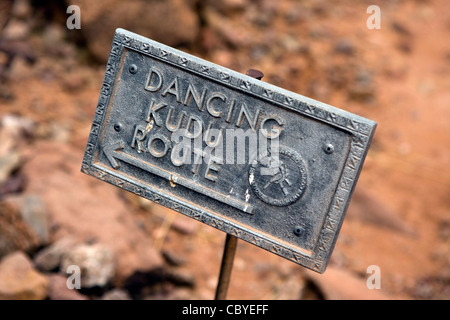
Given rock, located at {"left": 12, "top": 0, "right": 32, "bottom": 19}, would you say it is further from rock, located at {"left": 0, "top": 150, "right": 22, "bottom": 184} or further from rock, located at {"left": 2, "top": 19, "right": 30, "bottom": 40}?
rock, located at {"left": 0, "top": 150, "right": 22, "bottom": 184}

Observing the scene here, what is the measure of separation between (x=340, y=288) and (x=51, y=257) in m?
1.80

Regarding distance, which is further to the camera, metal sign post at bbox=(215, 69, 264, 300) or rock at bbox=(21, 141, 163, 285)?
rock at bbox=(21, 141, 163, 285)

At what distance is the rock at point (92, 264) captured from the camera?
3055mm

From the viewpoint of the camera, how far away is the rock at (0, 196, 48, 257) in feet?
10.4

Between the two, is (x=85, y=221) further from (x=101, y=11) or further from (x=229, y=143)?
(x=101, y=11)

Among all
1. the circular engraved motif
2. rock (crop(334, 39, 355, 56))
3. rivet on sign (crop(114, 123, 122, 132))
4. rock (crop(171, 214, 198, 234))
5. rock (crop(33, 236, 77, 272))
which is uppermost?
rock (crop(334, 39, 355, 56))

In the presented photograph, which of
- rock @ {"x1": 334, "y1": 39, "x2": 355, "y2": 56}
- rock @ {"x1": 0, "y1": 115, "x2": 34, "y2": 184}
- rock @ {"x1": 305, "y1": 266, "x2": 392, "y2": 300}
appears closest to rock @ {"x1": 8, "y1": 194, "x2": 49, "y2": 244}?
rock @ {"x1": 0, "y1": 115, "x2": 34, "y2": 184}

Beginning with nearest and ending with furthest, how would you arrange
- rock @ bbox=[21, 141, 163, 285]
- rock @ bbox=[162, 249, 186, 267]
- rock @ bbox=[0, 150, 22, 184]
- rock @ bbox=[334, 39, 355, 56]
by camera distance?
rock @ bbox=[21, 141, 163, 285], rock @ bbox=[162, 249, 186, 267], rock @ bbox=[0, 150, 22, 184], rock @ bbox=[334, 39, 355, 56]

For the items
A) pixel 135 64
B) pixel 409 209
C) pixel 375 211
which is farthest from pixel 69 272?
pixel 409 209

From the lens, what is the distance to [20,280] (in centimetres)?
286

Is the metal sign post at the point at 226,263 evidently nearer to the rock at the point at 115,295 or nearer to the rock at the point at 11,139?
the rock at the point at 115,295

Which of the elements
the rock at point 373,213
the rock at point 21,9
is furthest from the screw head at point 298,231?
the rock at point 21,9

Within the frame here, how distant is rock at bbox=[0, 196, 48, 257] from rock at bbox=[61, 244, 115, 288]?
26 cm

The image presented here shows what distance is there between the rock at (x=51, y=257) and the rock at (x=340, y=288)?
1.59 meters
